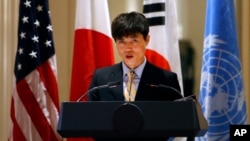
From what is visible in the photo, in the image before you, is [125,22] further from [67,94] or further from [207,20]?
[67,94]

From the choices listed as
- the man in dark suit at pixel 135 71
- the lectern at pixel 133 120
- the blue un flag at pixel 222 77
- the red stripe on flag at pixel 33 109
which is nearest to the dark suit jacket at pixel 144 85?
the man in dark suit at pixel 135 71

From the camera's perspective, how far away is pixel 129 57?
6.08 ft

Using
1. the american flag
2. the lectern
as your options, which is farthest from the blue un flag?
the lectern

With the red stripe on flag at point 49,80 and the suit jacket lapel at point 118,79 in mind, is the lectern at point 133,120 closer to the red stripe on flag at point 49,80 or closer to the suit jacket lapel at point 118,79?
the suit jacket lapel at point 118,79

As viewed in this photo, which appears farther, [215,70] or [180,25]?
[180,25]

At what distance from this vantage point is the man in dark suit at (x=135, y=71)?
1.81 meters

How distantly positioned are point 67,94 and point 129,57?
1674 millimetres

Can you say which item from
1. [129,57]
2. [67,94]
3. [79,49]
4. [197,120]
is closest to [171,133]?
[197,120]

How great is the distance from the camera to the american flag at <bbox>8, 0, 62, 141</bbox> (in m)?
2.80

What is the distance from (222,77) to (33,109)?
3.84 ft

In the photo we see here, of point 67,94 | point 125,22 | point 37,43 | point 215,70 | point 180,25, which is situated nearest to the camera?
point 125,22

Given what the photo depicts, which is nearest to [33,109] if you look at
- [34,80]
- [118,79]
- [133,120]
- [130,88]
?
[34,80]

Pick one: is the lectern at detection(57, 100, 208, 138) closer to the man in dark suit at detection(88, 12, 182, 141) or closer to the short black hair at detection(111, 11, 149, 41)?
the man in dark suit at detection(88, 12, 182, 141)

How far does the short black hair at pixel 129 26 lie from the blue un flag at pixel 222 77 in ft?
2.79
